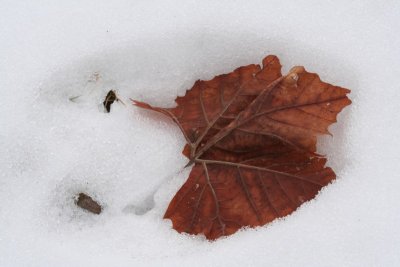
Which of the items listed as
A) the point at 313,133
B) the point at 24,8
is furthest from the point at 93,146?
the point at 313,133

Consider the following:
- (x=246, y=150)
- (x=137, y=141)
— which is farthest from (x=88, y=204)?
(x=246, y=150)

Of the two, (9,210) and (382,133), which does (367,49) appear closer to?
(382,133)

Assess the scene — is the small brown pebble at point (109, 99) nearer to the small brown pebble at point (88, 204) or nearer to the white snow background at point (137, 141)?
the white snow background at point (137, 141)

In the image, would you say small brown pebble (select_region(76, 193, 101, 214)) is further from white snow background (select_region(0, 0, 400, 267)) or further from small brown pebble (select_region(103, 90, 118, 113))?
small brown pebble (select_region(103, 90, 118, 113))

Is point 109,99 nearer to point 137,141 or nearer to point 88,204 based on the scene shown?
point 137,141

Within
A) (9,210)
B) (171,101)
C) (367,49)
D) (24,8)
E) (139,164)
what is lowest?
(9,210)

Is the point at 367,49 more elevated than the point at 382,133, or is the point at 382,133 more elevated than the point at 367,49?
the point at 367,49

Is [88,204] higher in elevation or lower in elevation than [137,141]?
lower

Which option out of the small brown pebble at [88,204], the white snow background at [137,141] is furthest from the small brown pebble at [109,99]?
the small brown pebble at [88,204]
